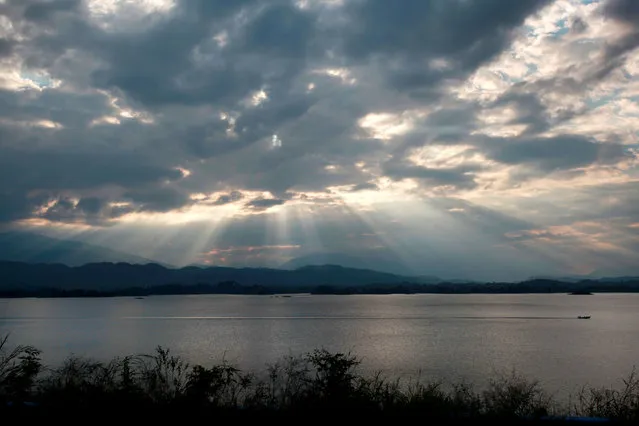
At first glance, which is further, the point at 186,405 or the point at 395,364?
the point at 395,364

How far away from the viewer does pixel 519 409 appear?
12094 millimetres

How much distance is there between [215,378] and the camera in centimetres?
1183

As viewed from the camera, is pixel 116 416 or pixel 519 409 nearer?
pixel 116 416

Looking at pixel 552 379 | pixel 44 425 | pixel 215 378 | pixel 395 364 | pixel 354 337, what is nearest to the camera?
pixel 44 425

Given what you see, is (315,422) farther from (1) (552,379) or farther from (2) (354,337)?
(2) (354,337)

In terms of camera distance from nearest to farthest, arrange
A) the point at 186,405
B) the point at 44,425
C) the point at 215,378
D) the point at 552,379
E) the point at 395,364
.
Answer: the point at 44,425 → the point at 186,405 → the point at 215,378 → the point at 552,379 → the point at 395,364

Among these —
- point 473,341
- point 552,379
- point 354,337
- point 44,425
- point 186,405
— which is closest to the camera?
point 44,425

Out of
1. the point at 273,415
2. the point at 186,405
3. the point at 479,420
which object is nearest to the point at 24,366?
the point at 186,405

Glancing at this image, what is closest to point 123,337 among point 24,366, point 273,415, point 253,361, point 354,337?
point 354,337

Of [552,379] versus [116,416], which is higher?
[116,416]

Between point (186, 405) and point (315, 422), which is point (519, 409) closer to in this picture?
point (315, 422)

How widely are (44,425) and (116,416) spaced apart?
3.88 feet

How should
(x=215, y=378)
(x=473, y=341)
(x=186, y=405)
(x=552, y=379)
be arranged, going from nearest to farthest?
(x=186, y=405), (x=215, y=378), (x=552, y=379), (x=473, y=341)

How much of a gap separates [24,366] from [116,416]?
3630 mm
